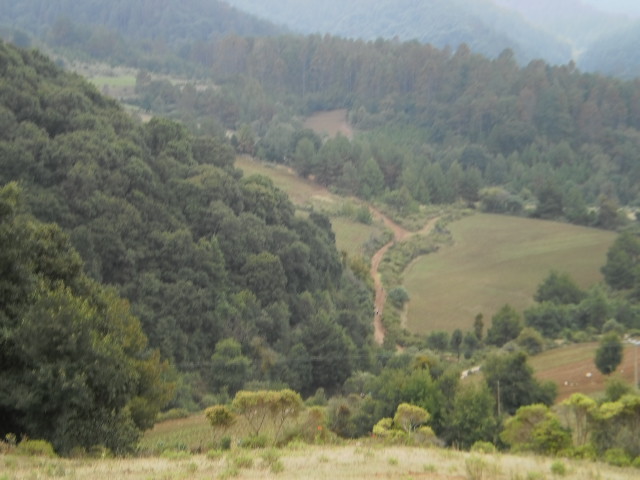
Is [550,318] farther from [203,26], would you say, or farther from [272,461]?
[203,26]

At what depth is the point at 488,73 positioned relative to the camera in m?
93.6

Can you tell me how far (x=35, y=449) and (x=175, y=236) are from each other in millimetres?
16567

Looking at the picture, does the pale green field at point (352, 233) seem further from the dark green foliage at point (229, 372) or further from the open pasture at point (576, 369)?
the dark green foliage at point (229, 372)

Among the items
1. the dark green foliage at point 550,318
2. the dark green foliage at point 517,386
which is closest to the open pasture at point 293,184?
the dark green foliage at point 550,318

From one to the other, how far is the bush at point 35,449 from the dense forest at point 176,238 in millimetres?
11011

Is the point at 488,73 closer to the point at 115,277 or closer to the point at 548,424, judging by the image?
the point at 115,277

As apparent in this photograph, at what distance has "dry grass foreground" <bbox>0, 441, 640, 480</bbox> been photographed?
379 inches

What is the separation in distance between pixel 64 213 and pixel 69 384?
43.6ft

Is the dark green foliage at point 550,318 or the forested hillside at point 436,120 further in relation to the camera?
the forested hillside at point 436,120

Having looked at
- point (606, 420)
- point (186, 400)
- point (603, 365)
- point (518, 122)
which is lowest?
point (186, 400)

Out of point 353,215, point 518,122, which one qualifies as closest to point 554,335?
point 353,215

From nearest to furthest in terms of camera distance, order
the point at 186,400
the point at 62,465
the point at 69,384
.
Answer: the point at 62,465
the point at 69,384
the point at 186,400

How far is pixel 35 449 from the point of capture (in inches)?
437

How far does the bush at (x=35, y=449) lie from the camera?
10.8 meters
